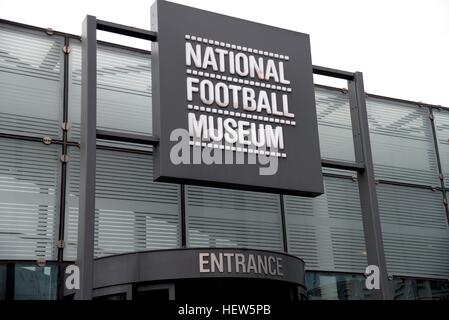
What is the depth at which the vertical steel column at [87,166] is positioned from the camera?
1191 centimetres

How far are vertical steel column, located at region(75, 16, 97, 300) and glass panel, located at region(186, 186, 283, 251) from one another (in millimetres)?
3715

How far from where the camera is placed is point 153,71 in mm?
14297

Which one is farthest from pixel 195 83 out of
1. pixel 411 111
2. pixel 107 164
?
pixel 411 111

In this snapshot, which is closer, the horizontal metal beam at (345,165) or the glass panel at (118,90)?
the horizontal metal beam at (345,165)

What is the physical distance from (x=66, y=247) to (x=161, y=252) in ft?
8.46

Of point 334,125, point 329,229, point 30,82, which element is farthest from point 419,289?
point 30,82

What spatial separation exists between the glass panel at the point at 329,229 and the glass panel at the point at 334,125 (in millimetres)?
790

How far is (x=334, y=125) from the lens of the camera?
18453mm

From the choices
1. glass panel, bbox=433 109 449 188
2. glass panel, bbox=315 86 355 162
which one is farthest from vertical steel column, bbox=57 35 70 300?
glass panel, bbox=433 109 449 188

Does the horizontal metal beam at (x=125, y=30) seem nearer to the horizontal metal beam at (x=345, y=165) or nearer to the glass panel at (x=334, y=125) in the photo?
the horizontal metal beam at (x=345, y=165)

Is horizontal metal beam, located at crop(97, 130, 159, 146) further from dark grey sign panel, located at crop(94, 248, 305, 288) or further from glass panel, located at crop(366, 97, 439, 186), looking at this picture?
glass panel, located at crop(366, 97, 439, 186)

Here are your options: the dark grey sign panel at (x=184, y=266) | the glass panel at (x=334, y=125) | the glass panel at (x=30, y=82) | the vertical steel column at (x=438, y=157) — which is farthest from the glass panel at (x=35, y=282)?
the vertical steel column at (x=438, y=157)

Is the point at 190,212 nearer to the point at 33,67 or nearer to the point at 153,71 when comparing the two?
the point at 153,71

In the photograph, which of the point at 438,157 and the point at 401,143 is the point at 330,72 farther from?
the point at 438,157
